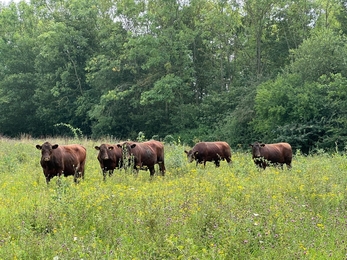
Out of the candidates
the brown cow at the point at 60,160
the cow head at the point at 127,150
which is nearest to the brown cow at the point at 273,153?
the cow head at the point at 127,150

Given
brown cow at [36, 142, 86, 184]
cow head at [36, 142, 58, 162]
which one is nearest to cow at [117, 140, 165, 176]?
brown cow at [36, 142, 86, 184]

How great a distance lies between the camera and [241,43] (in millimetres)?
36688

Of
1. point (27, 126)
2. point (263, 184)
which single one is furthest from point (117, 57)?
point (263, 184)

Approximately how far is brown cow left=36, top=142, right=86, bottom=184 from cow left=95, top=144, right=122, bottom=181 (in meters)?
0.60

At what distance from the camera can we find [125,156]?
1236 centimetres

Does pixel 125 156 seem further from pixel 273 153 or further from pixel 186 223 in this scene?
pixel 186 223

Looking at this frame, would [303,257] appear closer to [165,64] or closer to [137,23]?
[165,64]

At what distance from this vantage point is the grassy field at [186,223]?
5.11 metres

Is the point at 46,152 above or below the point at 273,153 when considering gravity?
above

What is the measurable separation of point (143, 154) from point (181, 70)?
23.8 meters

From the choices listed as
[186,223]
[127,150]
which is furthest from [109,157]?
[186,223]

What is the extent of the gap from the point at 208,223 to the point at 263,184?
3.37 meters

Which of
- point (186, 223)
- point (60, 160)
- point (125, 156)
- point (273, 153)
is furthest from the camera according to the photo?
point (273, 153)

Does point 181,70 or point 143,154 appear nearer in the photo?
point 143,154
